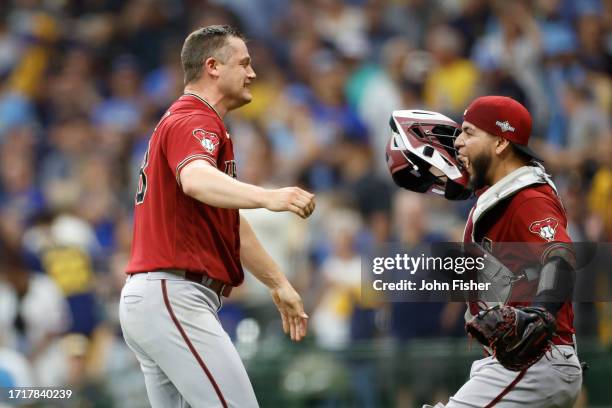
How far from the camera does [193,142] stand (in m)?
4.67

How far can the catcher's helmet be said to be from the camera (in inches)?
208

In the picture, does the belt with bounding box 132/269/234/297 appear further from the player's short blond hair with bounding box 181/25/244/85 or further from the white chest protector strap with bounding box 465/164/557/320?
the white chest protector strap with bounding box 465/164/557/320

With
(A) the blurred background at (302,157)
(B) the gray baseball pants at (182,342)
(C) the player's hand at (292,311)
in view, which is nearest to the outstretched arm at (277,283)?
(C) the player's hand at (292,311)

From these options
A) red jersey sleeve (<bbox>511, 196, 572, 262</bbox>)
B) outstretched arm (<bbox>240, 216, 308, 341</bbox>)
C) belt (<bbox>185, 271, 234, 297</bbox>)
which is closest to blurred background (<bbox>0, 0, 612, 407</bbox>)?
outstretched arm (<bbox>240, 216, 308, 341</bbox>)

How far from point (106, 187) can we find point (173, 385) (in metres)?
6.15

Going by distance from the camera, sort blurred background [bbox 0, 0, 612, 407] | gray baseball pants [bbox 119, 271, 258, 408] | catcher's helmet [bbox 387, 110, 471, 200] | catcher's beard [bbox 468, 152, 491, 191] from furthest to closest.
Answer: blurred background [bbox 0, 0, 612, 407] → catcher's helmet [bbox 387, 110, 471, 200] → catcher's beard [bbox 468, 152, 491, 191] → gray baseball pants [bbox 119, 271, 258, 408]

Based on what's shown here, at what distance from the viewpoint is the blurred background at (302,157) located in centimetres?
843

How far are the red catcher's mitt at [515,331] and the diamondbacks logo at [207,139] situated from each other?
1.26 metres

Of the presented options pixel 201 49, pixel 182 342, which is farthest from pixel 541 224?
pixel 201 49

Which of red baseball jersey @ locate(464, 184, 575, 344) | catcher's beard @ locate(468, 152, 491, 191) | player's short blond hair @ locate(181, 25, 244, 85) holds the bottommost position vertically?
red baseball jersey @ locate(464, 184, 575, 344)

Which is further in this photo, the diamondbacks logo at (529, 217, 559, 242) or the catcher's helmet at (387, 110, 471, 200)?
the catcher's helmet at (387, 110, 471, 200)

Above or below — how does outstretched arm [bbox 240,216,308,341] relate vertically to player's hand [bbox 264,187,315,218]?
below

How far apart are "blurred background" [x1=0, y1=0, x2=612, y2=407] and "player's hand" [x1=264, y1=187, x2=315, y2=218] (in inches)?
155

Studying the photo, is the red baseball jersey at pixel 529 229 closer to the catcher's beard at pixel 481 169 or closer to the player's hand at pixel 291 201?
the catcher's beard at pixel 481 169
